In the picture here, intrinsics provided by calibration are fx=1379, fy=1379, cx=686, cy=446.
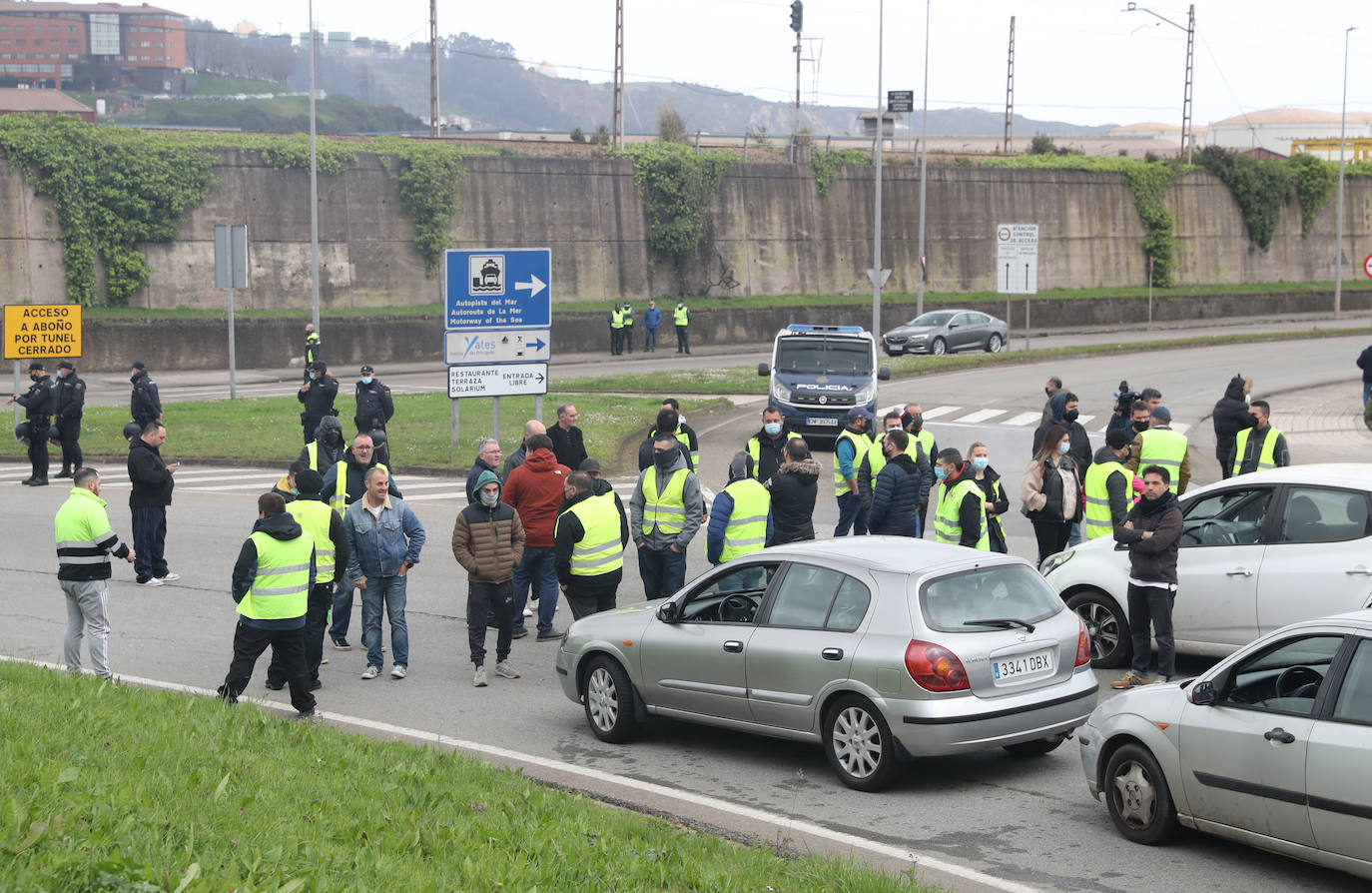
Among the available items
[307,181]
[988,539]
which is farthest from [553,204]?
[988,539]

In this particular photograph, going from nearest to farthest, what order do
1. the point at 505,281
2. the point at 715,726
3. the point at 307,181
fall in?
1. the point at 715,726
2. the point at 505,281
3. the point at 307,181

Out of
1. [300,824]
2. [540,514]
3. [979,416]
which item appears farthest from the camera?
[979,416]

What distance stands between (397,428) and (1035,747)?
19.4 metres

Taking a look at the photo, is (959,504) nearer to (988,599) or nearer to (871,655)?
(988,599)

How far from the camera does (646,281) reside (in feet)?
174

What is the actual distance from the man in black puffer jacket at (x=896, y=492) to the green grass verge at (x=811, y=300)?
111ft

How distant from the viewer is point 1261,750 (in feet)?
21.8

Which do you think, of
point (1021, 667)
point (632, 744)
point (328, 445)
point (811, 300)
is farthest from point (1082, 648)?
point (811, 300)

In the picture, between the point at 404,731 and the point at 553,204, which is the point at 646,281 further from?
the point at 404,731

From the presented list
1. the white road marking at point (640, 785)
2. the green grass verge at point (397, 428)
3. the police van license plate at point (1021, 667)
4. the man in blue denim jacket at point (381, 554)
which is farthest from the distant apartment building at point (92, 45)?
the police van license plate at point (1021, 667)

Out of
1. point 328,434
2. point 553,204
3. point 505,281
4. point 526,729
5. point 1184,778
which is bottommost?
point 526,729

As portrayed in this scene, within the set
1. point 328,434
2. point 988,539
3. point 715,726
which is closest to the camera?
point 715,726

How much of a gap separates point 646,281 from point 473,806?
46.8 m

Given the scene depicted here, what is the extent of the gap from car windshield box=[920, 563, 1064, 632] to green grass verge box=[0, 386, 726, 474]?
14139 mm
